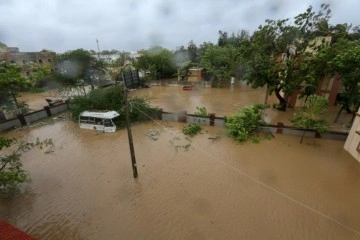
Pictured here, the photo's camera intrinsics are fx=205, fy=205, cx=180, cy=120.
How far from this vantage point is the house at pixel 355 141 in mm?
11491

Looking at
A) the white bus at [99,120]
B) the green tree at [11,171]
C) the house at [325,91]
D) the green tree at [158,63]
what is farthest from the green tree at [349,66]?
the green tree at [158,63]

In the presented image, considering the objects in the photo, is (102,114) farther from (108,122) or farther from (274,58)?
(274,58)

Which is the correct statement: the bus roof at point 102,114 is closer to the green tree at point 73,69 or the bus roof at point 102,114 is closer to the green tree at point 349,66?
the green tree at point 73,69

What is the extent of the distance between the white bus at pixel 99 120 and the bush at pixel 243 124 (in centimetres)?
875

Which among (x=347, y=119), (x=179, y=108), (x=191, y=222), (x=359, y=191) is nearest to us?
(x=191, y=222)

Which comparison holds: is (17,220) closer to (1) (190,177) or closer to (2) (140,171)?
(2) (140,171)

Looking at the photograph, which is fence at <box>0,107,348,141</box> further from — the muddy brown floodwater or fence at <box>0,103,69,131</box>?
the muddy brown floodwater

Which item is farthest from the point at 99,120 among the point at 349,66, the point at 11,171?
the point at 349,66

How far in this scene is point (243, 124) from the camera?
1439 centimetres

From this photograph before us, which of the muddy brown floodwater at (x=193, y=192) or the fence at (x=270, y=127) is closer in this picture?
the muddy brown floodwater at (x=193, y=192)

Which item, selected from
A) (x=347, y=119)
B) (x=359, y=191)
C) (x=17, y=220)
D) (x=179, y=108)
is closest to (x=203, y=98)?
(x=179, y=108)

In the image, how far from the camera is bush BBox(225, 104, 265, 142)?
14.2 metres

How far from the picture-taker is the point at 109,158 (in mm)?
12594

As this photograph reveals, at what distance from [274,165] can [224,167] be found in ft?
9.01
